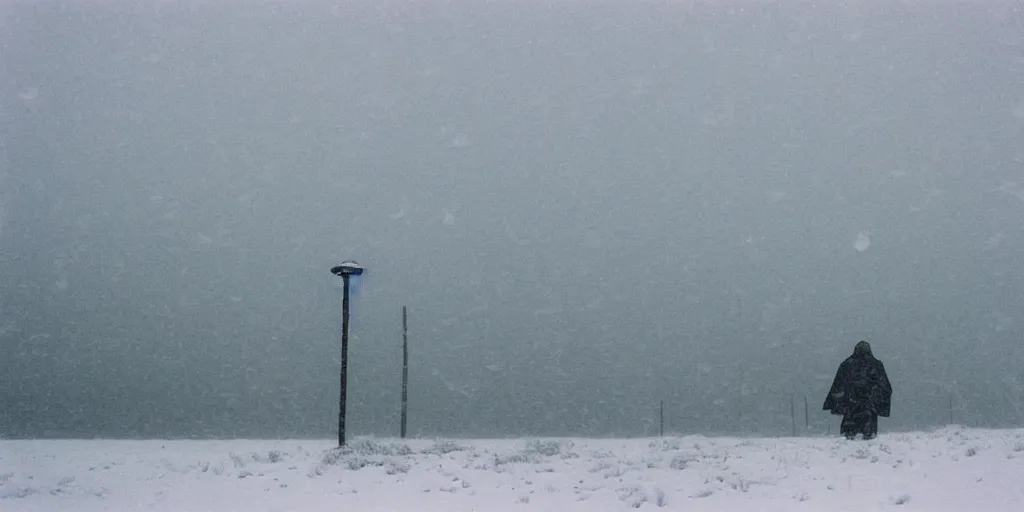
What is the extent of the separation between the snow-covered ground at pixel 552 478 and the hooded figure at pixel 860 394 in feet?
1.99

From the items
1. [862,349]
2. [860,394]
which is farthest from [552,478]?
[862,349]

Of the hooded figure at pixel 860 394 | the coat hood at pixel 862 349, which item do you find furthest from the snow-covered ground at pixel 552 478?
the coat hood at pixel 862 349

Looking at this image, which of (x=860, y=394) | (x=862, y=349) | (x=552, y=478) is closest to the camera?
(x=552, y=478)

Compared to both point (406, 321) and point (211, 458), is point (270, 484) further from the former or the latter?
point (406, 321)

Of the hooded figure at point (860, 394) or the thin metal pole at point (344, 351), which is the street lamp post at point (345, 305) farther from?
the hooded figure at point (860, 394)

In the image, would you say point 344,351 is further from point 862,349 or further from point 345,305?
point 862,349

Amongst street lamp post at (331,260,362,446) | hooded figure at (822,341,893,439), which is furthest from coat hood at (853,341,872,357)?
street lamp post at (331,260,362,446)

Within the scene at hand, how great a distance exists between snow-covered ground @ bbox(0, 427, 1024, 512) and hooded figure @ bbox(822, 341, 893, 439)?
607mm

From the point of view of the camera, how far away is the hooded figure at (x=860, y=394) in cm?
1545

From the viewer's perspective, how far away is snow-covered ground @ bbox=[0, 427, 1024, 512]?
9195 millimetres

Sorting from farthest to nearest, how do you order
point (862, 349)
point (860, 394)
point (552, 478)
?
point (862, 349)
point (860, 394)
point (552, 478)

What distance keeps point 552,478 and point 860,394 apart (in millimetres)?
7299

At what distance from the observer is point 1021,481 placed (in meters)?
9.22

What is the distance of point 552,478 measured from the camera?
11.4 m
